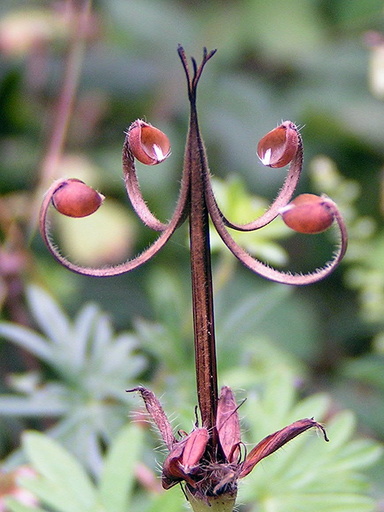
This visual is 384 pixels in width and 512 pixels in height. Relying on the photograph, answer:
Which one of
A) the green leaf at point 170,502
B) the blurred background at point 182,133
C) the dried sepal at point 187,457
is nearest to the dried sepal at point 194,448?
the dried sepal at point 187,457

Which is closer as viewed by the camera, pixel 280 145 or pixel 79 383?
pixel 280 145

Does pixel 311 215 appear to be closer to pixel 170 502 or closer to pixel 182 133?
pixel 170 502

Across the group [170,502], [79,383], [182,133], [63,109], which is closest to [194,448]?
[170,502]

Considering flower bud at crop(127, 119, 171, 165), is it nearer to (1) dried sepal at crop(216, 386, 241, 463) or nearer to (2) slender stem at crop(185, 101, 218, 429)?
(2) slender stem at crop(185, 101, 218, 429)

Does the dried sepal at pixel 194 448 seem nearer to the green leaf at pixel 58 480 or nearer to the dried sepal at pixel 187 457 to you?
the dried sepal at pixel 187 457

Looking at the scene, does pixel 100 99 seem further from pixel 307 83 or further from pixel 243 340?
pixel 243 340

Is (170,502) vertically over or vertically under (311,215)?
under

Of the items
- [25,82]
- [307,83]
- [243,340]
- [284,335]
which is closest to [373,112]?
[307,83]
